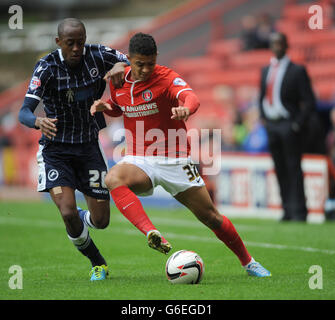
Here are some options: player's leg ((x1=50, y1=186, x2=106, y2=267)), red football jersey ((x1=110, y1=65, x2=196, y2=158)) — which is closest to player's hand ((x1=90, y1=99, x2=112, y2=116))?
red football jersey ((x1=110, y1=65, x2=196, y2=158))

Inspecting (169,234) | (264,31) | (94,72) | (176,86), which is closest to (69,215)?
(94,72)

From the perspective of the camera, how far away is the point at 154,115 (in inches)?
239

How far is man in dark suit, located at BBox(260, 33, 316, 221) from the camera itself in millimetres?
10914

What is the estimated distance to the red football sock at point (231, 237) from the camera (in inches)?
240

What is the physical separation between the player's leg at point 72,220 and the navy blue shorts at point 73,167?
76mm

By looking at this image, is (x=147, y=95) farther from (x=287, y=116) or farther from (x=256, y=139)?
(x=256, y=139)

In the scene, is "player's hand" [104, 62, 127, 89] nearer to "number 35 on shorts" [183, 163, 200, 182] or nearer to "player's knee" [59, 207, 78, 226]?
"number 35 on shorts" [183, 163, 200, 182]

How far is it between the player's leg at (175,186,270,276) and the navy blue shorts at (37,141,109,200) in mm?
879

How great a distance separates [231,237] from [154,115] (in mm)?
1227

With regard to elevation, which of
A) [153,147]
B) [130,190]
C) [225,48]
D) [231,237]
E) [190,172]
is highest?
[225,48]

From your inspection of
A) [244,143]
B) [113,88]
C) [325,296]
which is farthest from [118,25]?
[325,296]

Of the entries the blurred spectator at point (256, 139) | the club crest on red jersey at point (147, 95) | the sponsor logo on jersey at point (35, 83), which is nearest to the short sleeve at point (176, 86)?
the club crest on red jersey at point (147, 95)

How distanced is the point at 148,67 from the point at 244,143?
27.3 ft
